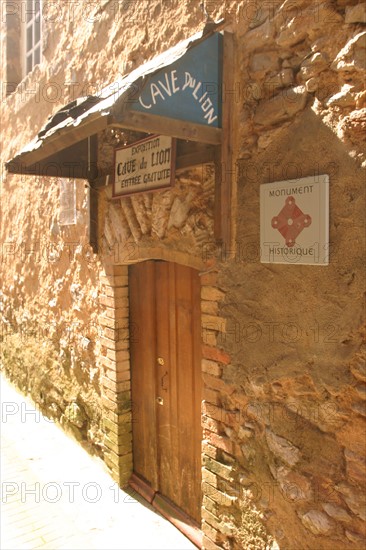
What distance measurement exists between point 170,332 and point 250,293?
113 cm

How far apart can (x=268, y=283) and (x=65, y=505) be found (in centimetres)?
288

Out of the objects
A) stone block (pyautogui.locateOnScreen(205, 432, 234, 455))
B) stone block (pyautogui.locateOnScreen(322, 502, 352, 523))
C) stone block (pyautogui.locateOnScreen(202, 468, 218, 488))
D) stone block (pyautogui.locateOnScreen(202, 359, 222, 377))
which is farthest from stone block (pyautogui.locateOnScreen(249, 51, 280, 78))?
stone block (pyautogui.locateOnScreen(202, 468, 218, 488))

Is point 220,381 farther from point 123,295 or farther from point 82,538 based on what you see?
point 82,538

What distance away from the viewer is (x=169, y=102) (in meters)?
2.52

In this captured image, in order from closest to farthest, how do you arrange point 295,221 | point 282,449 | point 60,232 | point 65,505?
point 295,221
point 282,449
point 65,505
point 60,232

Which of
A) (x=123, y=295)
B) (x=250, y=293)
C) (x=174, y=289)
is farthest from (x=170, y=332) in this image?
(x=250, y=293)

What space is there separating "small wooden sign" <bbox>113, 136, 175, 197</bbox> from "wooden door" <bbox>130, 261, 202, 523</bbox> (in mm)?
672

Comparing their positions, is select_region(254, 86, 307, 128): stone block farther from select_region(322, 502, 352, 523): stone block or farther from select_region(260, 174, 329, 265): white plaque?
select_region(322, 502, 352, 523): stone block

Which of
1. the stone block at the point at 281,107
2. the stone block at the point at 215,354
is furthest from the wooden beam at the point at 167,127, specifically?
the stone block at the point at 215,354

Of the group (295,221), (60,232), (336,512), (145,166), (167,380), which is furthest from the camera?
(60,232)

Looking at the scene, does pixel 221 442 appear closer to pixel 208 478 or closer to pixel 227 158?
pixel 208 478

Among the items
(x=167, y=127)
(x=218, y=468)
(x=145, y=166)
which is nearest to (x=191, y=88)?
(x=167, y=127)

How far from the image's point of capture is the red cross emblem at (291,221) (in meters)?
2.46

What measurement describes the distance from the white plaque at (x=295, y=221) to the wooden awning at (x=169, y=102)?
54 cm
